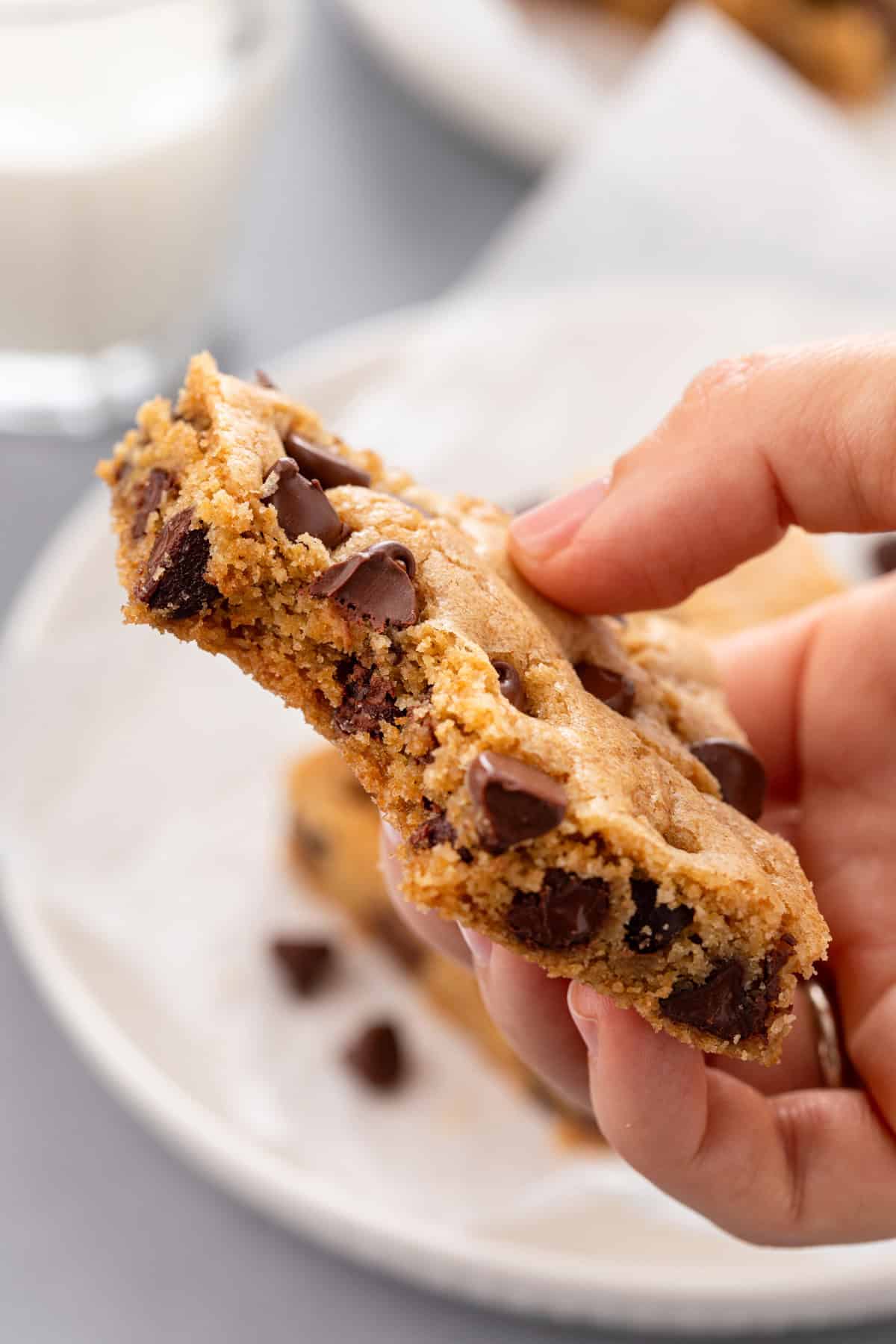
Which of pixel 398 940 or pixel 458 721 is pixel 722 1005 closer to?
pixel 458 721

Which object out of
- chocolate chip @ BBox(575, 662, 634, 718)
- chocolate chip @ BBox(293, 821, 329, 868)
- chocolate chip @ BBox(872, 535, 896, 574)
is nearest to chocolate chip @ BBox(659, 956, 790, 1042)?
chocolate chip @ BBox(575, 662, 634, 718)

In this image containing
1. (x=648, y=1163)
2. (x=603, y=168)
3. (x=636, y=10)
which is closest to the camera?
(x=648, y=1163)

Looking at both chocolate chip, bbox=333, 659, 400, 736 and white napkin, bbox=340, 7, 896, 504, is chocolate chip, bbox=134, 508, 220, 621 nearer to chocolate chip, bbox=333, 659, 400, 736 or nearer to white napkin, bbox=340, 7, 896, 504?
chocolate chip, bbox=333, 659, 400, 736

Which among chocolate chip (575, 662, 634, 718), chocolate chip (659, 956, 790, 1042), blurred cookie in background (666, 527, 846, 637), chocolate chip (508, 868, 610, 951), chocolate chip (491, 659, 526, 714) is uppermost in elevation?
chocolate chip (491, 659, 526, 714)

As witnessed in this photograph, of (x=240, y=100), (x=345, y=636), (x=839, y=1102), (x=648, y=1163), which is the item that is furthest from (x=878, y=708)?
(x=240, y=100)

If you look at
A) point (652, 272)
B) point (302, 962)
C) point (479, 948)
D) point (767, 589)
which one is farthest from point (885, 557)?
point (479, 948)

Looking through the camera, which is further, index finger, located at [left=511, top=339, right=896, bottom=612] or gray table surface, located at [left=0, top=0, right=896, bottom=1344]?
gray table surface, located at [left=0, top=0, right=896, bottom=1344]

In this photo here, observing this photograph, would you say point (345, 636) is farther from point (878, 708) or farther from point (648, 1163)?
point (878, 708)
